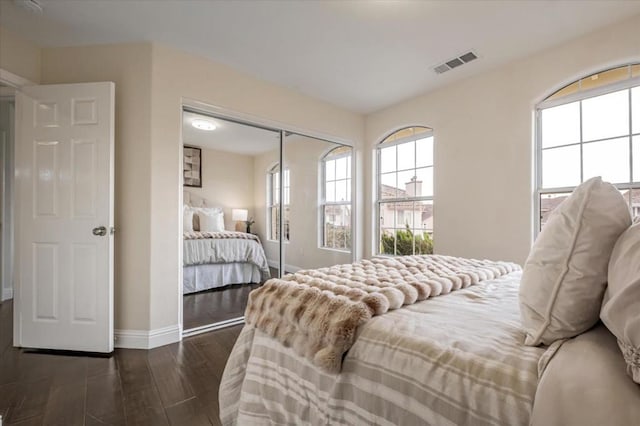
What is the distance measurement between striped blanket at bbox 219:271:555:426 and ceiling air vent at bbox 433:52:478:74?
2.39 metres

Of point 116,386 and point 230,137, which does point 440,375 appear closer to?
point 116,386

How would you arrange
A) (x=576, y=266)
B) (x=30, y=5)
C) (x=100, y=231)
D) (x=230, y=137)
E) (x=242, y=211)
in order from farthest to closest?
1. (x=242, y=211)
2. (x=230, y=137)
3. (x=100, y=231)
4. (x=30, y=5)
5. (x=576, y=266)

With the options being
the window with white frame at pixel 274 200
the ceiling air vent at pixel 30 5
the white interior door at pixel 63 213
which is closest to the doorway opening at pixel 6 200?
the white interior door at pixel 63 213

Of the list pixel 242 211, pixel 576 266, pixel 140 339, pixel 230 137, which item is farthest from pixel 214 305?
pixel 576 266

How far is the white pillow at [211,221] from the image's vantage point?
3109 mm

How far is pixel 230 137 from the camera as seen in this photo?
330 centimetres

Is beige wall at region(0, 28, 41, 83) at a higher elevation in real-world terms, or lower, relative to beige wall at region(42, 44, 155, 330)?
higher

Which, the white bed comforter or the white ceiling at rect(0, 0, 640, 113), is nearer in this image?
the white ceiling at rect(0, 0, 640, 113)

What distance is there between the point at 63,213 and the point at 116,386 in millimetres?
1496

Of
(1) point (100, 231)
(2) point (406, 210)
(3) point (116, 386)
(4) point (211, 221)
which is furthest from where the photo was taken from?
(2) point (406, 210)

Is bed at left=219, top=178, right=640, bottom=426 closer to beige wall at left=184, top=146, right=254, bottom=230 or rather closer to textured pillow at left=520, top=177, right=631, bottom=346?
textured pillow at left=520, top=177, right=631, bottom=346

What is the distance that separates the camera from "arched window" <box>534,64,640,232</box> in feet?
7.63

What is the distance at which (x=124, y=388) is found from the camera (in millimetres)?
1875

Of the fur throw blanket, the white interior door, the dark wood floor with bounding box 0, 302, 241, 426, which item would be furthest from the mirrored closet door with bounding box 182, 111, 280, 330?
the fur throw blanket
